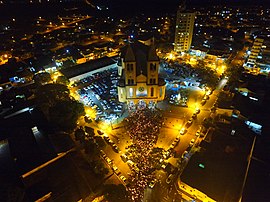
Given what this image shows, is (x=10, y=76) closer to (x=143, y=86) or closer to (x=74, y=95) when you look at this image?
(x=74, y=95)

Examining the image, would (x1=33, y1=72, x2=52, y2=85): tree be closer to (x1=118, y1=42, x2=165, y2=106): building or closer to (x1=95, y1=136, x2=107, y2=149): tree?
(x1=118, y1=42, x2=165, y2=106): building

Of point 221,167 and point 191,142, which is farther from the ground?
point 221,167

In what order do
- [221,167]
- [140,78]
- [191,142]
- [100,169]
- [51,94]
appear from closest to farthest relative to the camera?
[221,167], [100,169], [191,142], [140,78], [51,94]

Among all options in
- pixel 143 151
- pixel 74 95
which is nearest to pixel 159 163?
pixel 143 151

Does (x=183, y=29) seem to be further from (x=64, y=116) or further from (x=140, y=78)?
(x=64, y=116)

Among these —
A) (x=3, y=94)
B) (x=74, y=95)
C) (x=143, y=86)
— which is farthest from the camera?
(x=74, y=95)

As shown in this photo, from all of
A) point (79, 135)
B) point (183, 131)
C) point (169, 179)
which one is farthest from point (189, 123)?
point (79, 135)

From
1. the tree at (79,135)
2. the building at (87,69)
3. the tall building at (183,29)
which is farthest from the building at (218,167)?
the tall building at (183,29)

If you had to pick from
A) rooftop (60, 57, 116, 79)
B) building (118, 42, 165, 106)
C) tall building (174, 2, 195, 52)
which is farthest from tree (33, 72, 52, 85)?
tall building (174, 2, 195, 52)

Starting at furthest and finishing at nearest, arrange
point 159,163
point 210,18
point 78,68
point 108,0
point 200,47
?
point 108,0, point 210,18, point 200,47, point 78,68, point 159,163
